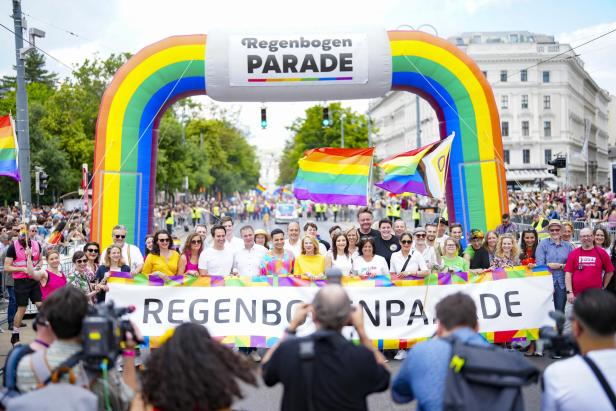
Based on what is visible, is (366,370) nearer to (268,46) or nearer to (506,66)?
(268,46)

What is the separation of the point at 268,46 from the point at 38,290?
588 cm

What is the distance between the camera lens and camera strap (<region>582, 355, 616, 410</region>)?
3382mm

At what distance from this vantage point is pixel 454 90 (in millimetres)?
13828

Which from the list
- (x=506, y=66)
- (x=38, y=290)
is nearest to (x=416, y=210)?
(x=38, y=290)

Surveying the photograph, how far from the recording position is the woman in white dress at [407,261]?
29.7ft

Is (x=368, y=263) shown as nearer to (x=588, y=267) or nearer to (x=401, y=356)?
(x=401, y=356)

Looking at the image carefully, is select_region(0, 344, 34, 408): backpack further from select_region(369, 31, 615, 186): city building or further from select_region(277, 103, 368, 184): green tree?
select_region(369, 31, 615, 186): city building

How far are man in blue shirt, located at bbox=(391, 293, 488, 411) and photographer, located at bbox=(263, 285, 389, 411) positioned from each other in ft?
0.53

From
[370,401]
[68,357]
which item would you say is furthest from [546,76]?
[68,357]

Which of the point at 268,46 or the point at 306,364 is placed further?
the point at 268,46

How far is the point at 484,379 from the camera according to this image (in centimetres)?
345

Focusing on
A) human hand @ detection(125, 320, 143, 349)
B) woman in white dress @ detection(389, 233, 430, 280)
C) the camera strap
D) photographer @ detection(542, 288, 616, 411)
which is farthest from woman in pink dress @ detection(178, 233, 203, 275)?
the camera strap

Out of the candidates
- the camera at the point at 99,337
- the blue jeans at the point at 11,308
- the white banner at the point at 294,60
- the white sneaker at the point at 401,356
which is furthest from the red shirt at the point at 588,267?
the blue jeans at the point at 11,308

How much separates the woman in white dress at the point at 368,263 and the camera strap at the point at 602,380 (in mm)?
5429
